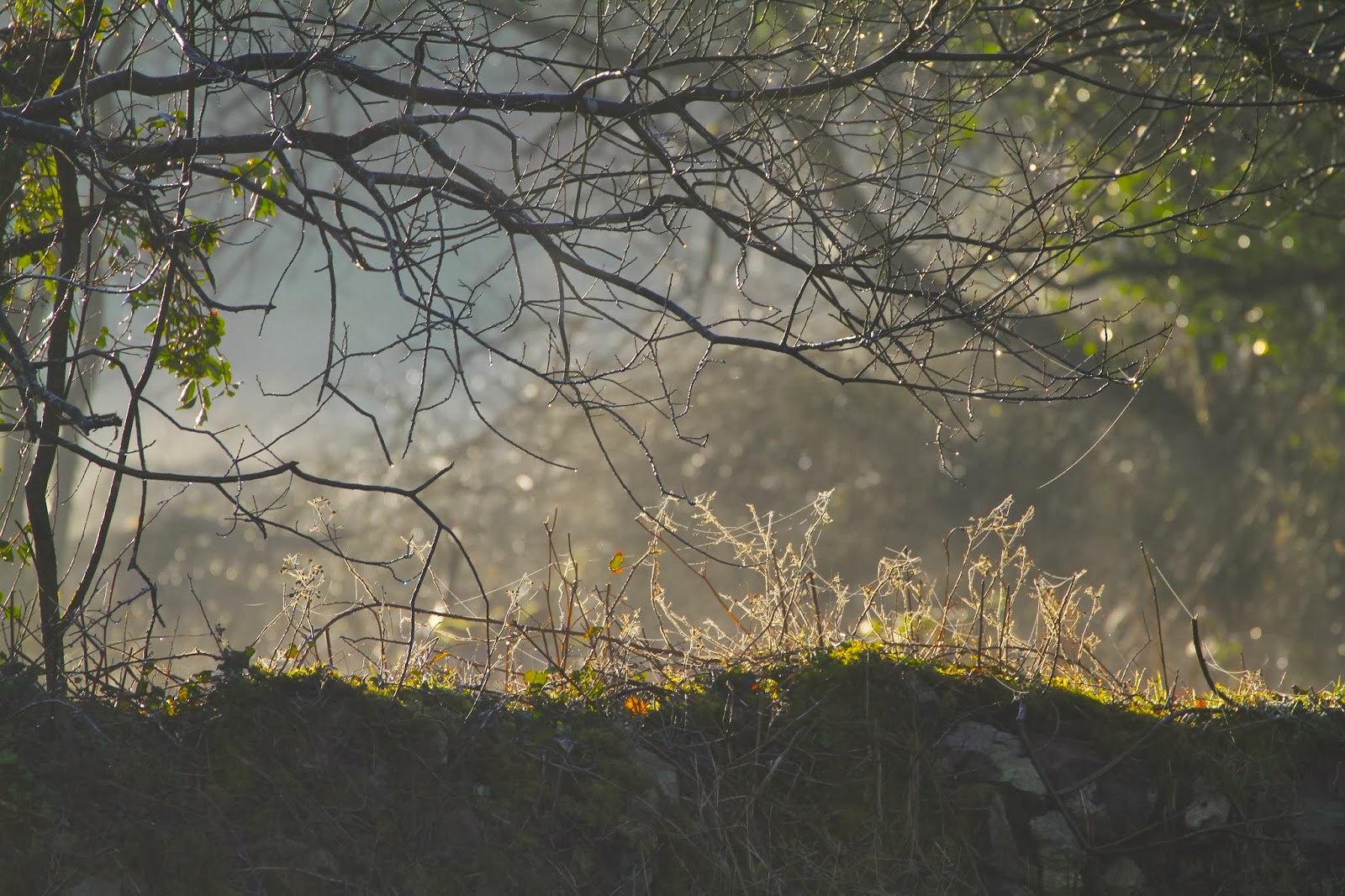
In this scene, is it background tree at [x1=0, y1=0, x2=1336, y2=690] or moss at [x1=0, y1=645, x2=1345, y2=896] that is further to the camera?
background tree at [x1=0, y1=0, x2=1336, y2=690]

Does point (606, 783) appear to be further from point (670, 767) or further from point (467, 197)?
point (467, 197)

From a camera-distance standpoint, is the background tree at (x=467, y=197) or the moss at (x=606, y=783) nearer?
the moss at (x=606, y=783)

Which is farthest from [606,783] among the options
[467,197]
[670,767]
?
[467,197]

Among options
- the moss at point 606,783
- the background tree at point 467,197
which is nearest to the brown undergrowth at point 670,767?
the moss at point 606,783

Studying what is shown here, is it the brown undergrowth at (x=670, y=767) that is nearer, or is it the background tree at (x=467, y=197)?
the brown undergrowth at (x=670, y=767)

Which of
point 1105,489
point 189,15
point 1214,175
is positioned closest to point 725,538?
point 189,15

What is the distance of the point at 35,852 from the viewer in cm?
246

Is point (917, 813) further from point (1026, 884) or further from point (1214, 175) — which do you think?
point (1214, 175)

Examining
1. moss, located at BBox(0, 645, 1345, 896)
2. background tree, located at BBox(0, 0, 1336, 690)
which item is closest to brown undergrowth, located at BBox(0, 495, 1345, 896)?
moss, located at BBox(0, 645, 1345, 896)

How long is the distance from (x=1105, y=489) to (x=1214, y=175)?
24.4ft

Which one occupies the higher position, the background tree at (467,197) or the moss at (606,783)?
the background tree at (467,197)

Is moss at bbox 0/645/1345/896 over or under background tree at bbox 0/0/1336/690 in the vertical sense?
under

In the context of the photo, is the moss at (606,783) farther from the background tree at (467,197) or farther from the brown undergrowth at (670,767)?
the background tree at (467,197)

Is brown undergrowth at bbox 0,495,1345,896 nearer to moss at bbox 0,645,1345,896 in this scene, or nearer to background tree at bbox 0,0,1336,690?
moss at bbox 0,645,1345,896
